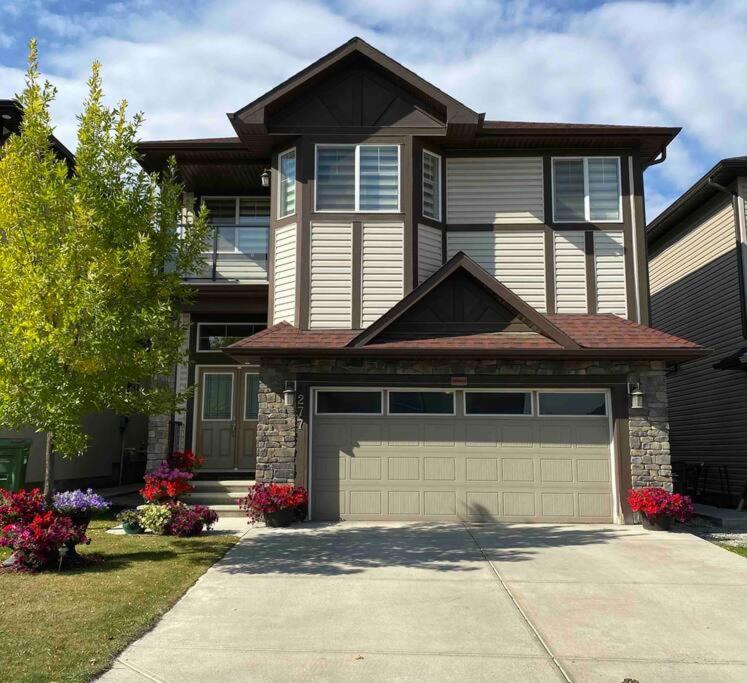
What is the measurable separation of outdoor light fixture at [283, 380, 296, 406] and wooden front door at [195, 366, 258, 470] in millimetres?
2746

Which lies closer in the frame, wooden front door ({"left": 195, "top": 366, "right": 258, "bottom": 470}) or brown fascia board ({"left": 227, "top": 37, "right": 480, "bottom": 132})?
brown fascia board ({"left": 227, "top": 37, "right": 480, "bottom": 132})

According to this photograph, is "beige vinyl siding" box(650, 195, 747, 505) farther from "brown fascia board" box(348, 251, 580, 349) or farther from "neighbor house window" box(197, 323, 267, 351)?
"neighbor house window" box(197, 323, 267, 351)

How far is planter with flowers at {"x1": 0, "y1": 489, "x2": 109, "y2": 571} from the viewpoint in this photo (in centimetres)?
738

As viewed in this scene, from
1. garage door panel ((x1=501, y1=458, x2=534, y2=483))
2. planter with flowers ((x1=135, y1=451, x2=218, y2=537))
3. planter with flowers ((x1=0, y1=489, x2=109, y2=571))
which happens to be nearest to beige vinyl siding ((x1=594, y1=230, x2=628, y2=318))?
garage door panel ((x1=501, y1=458, x2=534, y2=483))

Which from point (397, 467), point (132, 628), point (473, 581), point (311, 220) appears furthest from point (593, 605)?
point (311, 220)

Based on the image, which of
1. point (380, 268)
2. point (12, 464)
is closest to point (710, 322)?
point (380, 268)

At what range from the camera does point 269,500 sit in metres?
10.7

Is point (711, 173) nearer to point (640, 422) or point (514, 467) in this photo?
point (640, 422)

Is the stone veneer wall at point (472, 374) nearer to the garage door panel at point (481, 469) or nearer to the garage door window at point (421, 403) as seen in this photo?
the garage door window at point (421, 403)

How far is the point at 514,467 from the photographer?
11.4m

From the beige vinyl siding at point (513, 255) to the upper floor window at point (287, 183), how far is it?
10.3 feet

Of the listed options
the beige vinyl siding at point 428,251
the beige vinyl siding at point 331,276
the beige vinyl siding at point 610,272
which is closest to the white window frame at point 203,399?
the beige vinyl siding at point 331,276

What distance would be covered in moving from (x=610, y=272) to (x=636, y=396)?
270 cm

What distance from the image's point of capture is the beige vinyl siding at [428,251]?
1259 centimetres
